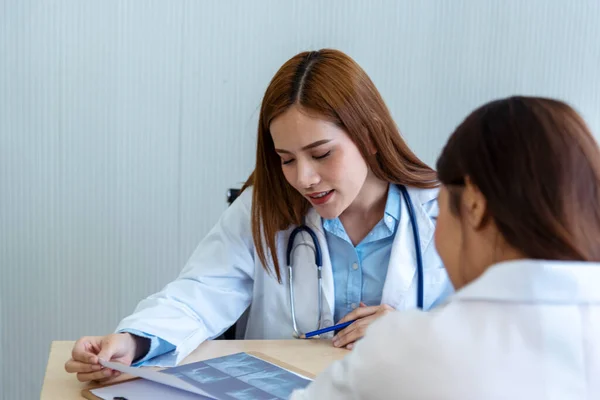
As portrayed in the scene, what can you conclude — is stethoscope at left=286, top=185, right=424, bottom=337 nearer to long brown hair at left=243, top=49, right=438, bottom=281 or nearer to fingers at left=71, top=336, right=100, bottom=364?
long brown hair at left=243, top=49, right=438, bottom=281

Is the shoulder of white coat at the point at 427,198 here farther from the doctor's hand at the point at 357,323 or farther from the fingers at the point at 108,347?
the fingers at the point at 108,347

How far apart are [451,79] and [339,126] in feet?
3.78

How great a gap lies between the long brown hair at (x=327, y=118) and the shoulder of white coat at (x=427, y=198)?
3 cm

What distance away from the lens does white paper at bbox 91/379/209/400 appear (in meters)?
1.05

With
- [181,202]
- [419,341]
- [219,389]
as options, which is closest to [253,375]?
[219,389]

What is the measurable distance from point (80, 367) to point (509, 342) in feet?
2.44

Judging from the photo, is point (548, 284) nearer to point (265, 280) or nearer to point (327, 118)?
point (327, 118)

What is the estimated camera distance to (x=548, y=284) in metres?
0.68

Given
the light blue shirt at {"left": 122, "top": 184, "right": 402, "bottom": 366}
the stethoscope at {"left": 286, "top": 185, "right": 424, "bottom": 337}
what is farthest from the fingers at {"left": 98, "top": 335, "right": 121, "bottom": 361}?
the light blue shirt at {"left": 122, "top": 184, "right": 402, "bottom": 366}

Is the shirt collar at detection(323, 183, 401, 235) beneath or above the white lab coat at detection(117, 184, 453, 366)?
above

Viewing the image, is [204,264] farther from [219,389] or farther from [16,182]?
[16,182]

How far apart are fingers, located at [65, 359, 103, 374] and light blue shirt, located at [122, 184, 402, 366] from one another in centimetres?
59

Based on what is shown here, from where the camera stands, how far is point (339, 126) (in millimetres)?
1420

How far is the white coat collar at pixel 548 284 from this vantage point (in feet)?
2.22
